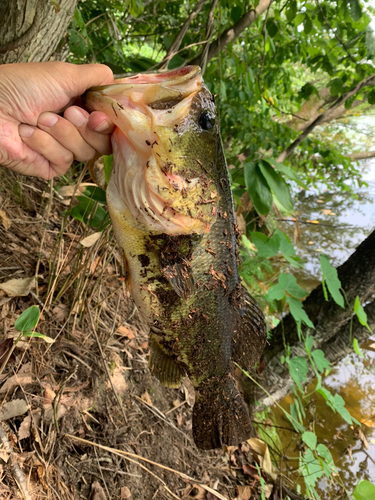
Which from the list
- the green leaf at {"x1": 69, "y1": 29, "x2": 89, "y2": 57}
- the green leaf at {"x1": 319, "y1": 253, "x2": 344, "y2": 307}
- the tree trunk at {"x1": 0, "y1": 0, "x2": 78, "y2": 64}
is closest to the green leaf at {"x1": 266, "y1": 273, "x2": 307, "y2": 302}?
the green leaf at {"x1": 319, "y1": 253, "x2": 344, "y2": 307}

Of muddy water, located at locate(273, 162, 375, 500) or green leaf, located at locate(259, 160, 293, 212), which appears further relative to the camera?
muddy water, located at locate(273, 162, 375, 500)

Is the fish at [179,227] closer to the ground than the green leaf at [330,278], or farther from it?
farther from it

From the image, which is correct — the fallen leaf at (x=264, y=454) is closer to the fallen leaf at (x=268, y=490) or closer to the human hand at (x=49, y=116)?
the fallen leaf at (x=268, y=490)

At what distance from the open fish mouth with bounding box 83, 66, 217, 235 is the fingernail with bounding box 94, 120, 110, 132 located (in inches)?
1.7

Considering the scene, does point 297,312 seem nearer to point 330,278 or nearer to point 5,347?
point 330,278

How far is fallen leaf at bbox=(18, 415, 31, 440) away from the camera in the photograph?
67.8 inches

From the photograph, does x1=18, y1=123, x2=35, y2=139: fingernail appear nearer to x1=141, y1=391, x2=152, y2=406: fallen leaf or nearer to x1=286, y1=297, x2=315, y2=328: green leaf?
x1=141, y1=391, x2=152, y2=406: fallen leaf

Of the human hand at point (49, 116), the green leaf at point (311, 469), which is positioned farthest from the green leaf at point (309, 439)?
the human hand at point (49, 116)

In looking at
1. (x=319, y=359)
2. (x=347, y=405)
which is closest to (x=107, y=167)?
(x=319, y=359)

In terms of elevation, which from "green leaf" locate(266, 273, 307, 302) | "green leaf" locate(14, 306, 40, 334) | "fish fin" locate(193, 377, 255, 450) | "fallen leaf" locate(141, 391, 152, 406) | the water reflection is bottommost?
the water reflection

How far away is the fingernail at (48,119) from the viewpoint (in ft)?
4.45

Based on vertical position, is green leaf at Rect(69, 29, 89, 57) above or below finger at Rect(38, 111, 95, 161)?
above

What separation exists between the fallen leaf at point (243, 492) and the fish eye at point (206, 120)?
2.74m

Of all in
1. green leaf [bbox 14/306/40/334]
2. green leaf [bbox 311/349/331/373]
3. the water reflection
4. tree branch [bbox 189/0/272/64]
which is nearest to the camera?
green leaf [bbox 14/306/40/334]
